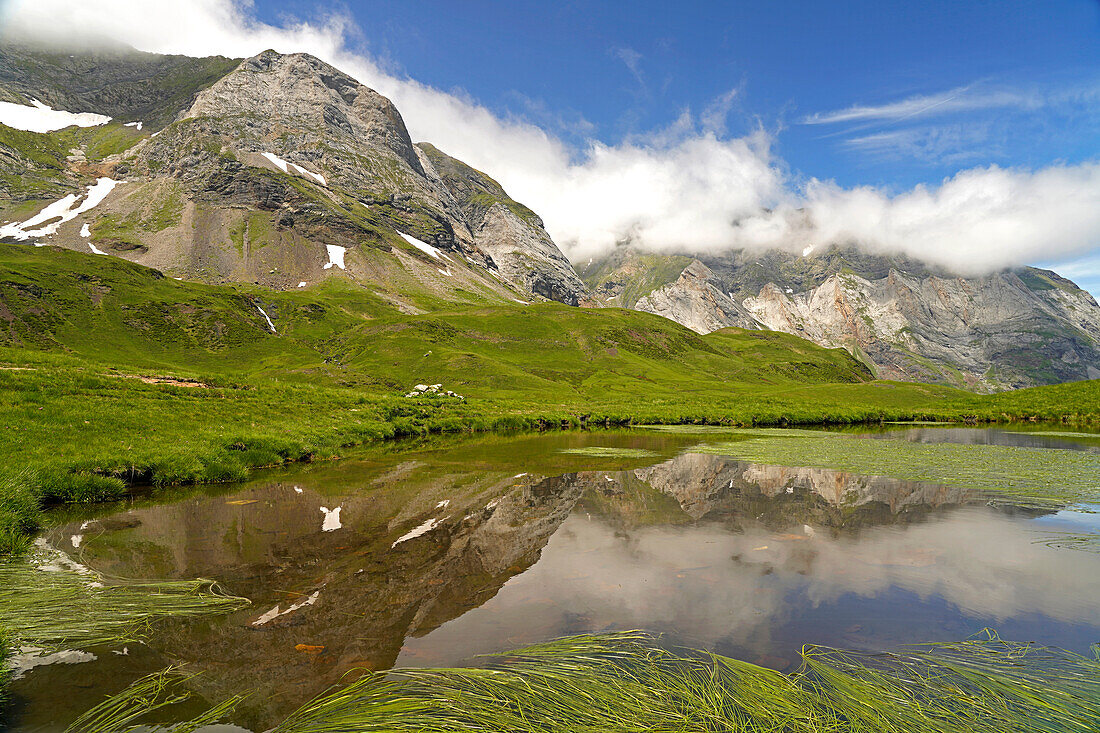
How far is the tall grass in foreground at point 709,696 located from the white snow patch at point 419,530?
6.41 m

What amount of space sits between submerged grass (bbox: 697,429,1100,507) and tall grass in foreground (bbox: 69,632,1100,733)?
14.8 meters

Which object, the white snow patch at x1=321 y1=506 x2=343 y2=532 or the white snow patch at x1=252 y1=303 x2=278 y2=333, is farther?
the white snow patch at x1=252 y1=303 x2=278 y2=333

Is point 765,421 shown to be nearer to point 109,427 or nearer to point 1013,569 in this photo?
point 1013,569

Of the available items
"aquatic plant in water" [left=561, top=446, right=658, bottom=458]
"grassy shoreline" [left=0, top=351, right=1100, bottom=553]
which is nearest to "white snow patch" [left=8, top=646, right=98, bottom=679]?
"grassy shoreline" [left=0, top=351, right=1100, bottom=553]

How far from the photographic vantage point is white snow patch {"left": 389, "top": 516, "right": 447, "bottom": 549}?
1249 centimetres

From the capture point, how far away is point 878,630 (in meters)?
7.75

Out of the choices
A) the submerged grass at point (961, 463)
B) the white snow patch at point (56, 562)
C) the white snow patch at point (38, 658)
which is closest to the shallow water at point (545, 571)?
the white snow patch at point (38, 658)

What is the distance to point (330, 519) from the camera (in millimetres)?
14570

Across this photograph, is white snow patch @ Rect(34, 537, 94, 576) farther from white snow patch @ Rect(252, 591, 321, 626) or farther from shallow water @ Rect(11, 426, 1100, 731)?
white snow patch @ Rect(252, 591, 321, 626)

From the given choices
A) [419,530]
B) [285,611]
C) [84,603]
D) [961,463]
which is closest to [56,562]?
[84,603]

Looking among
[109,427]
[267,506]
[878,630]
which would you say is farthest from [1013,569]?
[109,427]

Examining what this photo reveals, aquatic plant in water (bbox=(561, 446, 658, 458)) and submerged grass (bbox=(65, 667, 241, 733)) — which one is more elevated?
submerged grass (bbox=(65, 667, 241, 733))

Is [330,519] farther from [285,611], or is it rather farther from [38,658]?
[38,658]

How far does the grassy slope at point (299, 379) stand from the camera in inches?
803
